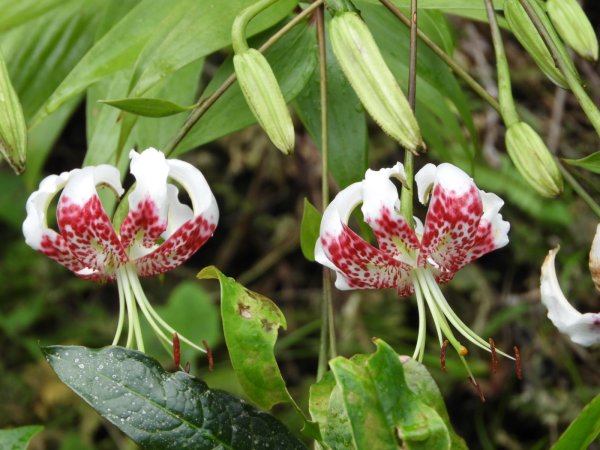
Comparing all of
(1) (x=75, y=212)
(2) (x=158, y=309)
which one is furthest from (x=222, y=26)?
(2) (x=158, y=309)

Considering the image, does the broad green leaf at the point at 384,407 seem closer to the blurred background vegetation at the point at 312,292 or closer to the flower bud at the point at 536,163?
the flower bud at the point at 536,163

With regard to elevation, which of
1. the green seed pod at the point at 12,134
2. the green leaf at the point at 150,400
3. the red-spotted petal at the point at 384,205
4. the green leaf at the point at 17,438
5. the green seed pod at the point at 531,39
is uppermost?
the green seed pod at the point at 531,39

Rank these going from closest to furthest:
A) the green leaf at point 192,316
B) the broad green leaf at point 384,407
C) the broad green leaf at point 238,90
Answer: the broad green leaf at point 384,407
the broad green leaf at point 238,90
the green leaf at point 192,316

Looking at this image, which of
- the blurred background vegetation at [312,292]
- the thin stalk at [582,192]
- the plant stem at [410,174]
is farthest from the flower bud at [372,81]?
the blurred background vegetation at [312,292]

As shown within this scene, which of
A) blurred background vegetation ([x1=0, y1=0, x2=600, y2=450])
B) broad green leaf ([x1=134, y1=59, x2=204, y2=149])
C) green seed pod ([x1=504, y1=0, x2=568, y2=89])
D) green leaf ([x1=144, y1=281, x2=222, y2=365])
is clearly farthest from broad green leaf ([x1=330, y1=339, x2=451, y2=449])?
green leaf ([x1=144, y1=281, x2=222, y2=365])

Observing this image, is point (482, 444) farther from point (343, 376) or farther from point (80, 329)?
point (343, 376)
